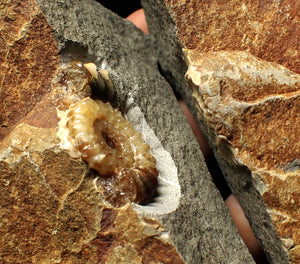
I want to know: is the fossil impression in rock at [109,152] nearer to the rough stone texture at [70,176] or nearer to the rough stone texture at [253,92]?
the rough stone texture at [70,176]

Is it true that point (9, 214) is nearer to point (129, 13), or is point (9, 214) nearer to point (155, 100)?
point (155, 100)

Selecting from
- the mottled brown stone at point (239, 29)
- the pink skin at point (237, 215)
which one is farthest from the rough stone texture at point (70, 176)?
the mottled brown stone at point (239, 29)

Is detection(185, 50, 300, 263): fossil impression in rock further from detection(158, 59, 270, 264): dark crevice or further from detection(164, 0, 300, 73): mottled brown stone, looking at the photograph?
detection(158, 59, 270, 264): dark crevice

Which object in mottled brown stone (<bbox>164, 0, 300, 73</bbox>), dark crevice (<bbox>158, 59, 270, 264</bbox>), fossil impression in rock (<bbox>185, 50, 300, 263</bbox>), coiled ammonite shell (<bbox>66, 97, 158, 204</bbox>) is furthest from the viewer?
dark crevice (<bbox>158, 59, 270, 264</bbox>)

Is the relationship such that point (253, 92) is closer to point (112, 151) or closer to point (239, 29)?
point (239, 29)

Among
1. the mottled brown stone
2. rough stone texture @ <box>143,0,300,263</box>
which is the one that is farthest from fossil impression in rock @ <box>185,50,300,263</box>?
the mottled brown stone

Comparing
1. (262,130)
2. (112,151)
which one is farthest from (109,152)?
(262,130)
